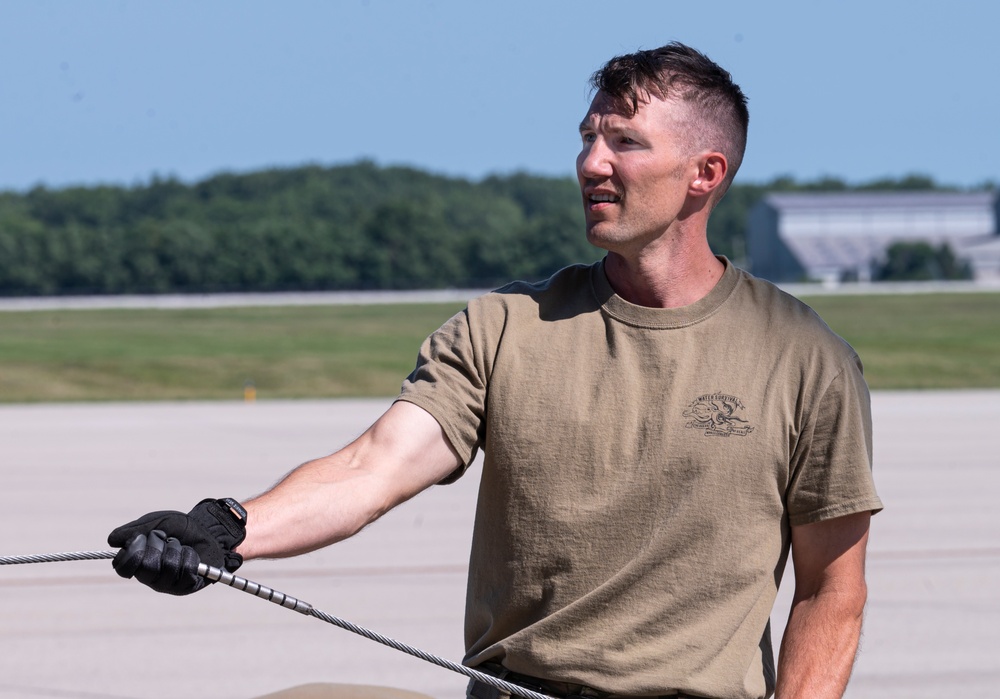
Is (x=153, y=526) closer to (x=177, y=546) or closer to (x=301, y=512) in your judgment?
(x=177, y=546)

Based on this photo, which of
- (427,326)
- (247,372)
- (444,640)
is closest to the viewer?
(444,640)

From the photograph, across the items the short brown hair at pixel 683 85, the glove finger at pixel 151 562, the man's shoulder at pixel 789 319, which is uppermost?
the short brown hair at pixel 683 85

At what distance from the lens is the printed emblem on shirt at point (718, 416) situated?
8.20ft

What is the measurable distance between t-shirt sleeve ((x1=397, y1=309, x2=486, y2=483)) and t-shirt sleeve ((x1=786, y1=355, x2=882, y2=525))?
24.5 inches

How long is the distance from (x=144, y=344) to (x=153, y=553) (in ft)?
121

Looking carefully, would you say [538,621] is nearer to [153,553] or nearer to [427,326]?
[153,553]

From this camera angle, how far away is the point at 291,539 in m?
2.45

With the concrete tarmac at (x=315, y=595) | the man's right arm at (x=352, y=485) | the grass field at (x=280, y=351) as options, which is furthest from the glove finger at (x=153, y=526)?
the grass field at (x=280, y=351)

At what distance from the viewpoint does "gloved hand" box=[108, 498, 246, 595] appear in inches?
82.0

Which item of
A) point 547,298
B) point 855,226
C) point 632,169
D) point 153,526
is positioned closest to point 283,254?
point 855,226

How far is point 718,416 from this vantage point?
2504mm

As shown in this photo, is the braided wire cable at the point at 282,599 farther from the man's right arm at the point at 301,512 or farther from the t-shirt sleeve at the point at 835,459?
the t-shirt sleeve at the point at 835,459

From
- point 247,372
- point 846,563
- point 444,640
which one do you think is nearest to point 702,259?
point 846,563

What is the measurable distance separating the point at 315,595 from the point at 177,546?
5.90m
